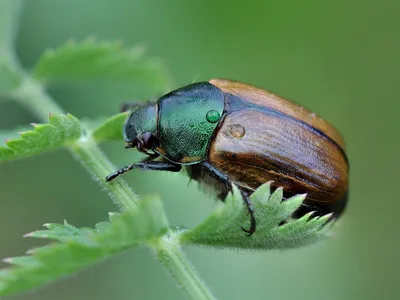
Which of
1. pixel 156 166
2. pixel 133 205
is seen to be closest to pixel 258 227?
pixel 133 205

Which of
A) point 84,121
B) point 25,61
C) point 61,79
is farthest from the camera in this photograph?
point 25,61

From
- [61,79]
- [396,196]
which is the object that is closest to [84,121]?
[61,79]

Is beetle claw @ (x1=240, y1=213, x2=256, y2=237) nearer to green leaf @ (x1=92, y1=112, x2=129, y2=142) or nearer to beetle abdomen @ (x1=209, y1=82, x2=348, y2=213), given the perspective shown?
beetle abdomen @ (x1=209, y1=82, x2=348, y2=213)

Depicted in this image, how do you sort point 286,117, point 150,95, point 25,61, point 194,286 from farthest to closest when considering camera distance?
point 25,61 → point 150,95 → point 286,117 → point 194,286

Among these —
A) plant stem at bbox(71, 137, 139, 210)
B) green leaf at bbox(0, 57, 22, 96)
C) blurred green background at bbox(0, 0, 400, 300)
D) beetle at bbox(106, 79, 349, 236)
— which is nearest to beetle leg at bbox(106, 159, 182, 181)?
beetle at bbox(106, 79, 349, 236)

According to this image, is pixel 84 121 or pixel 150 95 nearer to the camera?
pixel 84 121

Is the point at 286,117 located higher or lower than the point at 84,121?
lower

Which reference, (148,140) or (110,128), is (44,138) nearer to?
(110,128)

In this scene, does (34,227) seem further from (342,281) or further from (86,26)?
(342,281)
